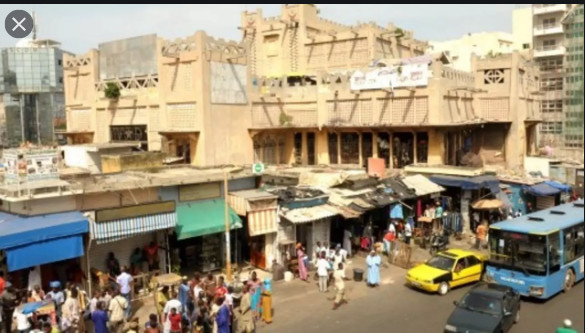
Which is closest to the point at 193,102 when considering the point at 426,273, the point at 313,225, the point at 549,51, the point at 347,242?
the point at 313,225

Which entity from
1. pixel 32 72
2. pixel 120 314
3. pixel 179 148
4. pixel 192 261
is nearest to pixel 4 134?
pixel 32 72

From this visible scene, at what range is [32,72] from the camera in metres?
49.0

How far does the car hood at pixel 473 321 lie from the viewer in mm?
12334

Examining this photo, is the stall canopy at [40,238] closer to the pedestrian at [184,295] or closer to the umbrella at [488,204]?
the pedestrian at [184,295]

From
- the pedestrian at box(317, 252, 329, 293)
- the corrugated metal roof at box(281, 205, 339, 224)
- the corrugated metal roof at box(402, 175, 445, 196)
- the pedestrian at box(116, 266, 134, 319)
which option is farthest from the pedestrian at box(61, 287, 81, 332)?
the corrugated metal roof at box(402, 175, 445, 196)

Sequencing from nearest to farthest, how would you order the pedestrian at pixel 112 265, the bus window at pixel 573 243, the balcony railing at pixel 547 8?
the bus window at pixel 573 243 → the pedestrian at pixel 112 265 → the balcony railing at pixel 547 8

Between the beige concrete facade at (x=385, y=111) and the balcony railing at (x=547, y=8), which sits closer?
the beige concrete facade at (x=385, y=111)

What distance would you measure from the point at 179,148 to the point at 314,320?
1661cm

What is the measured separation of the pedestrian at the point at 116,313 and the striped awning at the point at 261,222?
610 centimetres

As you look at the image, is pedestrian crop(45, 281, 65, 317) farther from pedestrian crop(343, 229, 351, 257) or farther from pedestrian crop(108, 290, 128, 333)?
pedestrian crop(343, 229, 351, 257)

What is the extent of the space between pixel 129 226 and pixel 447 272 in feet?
32.6

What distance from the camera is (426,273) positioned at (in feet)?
55.2

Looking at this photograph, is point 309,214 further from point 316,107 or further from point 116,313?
point 316,107

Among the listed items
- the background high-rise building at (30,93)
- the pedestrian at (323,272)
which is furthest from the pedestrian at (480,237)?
the background high-rise building at (30,93)
